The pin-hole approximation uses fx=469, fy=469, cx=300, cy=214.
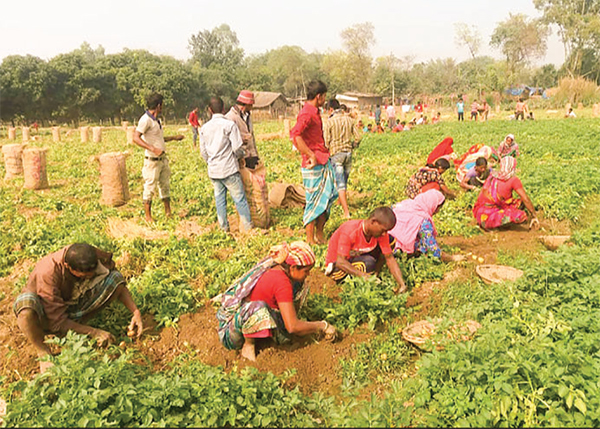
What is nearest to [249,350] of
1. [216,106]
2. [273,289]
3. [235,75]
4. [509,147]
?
[273,289]

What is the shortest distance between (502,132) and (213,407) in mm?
17123

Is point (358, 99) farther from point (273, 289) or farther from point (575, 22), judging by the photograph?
point (273, 289)

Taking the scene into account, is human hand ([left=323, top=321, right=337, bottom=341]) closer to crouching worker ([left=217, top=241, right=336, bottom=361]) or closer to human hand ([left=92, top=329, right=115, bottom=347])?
crouching worker ([left=217, top=241, right=336, bottom=361])

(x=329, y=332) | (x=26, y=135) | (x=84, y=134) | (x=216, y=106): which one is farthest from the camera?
(x=26, y=135)

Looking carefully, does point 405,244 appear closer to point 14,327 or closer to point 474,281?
point 474,281

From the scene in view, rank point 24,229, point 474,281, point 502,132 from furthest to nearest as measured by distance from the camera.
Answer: point 502,132
point 24,229
point 474,281

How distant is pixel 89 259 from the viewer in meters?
3.58

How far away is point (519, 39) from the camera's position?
190 ft

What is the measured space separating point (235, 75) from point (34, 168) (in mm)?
53879

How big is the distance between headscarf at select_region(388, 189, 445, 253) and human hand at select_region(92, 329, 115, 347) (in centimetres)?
300

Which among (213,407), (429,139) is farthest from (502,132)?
(213,407)

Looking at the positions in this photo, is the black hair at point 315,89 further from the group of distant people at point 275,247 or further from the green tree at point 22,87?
the green tree at point 22,87

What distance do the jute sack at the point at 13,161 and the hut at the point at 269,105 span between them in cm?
3718

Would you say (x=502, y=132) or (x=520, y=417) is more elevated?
(x=502, y=132)
